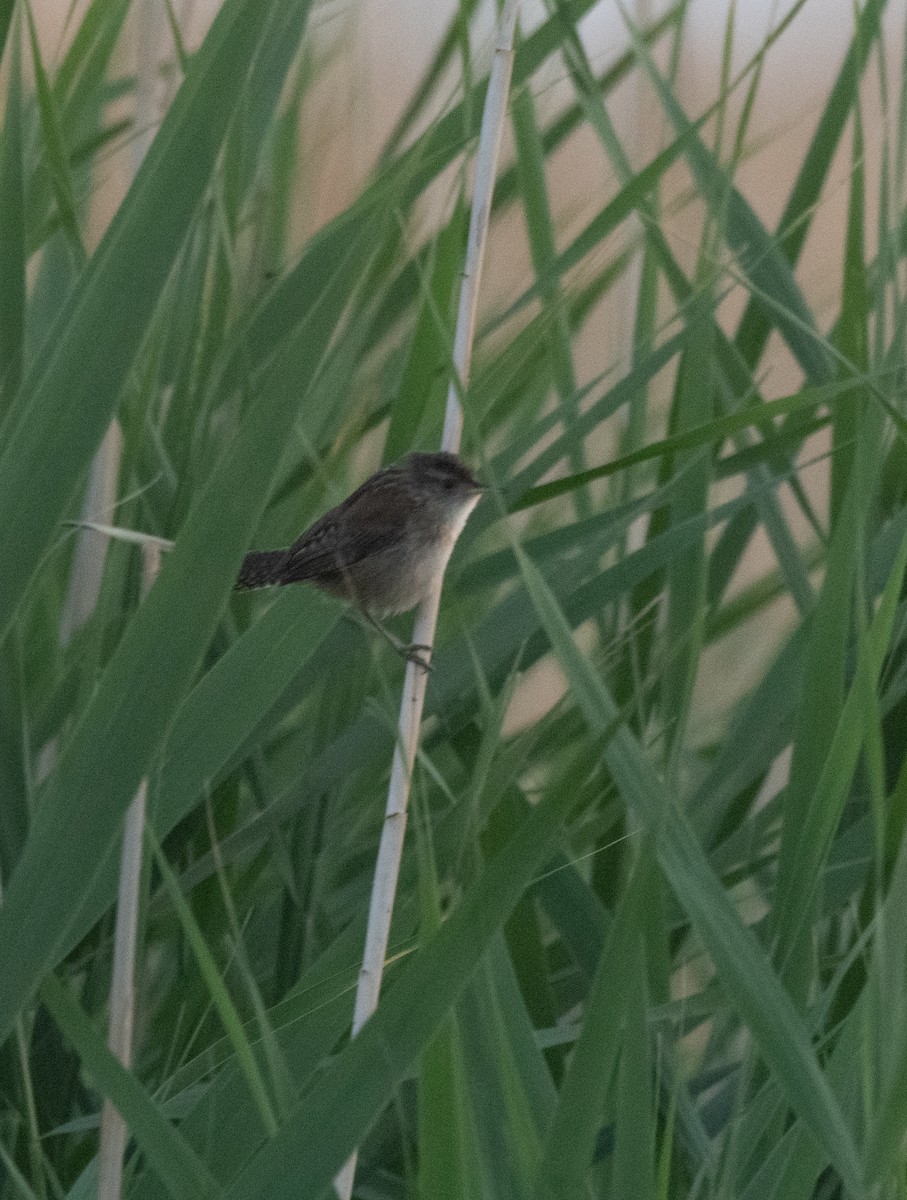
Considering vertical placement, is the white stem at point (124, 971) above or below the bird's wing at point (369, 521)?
below

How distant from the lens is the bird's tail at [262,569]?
3.92ft

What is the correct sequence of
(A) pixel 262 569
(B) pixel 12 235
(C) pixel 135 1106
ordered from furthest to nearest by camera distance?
(A) pixel 262 569, (B) pixel 12 235, (C) pixel 135 1106

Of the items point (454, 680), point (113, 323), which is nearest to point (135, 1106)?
point (113, 323)

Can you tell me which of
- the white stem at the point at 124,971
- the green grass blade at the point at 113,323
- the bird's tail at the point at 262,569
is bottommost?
the white stem at the point at 124,971

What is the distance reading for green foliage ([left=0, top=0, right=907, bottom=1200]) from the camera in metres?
0.70

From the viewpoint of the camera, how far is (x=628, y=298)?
1.45 metres

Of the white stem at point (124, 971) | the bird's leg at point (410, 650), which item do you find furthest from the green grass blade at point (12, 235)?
the bird's leg at point (410, 650)

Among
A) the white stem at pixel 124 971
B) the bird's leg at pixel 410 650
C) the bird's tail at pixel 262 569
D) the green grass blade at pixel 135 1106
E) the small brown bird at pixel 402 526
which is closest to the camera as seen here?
the green grass blade at pixel 135 1106

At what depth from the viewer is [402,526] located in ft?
4.84

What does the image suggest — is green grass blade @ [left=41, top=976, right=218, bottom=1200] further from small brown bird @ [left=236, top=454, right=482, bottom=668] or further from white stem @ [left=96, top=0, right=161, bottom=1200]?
small brown bird @ [left=236, top=454, right=482, bottom=668]

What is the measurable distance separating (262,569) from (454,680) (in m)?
0.22

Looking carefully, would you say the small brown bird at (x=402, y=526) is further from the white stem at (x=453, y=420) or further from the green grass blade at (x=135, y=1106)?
the green grass blade at (x=135, y=1106)

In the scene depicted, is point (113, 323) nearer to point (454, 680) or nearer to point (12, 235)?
point (12, 235)

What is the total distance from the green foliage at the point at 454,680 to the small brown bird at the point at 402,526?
4 centimetres
